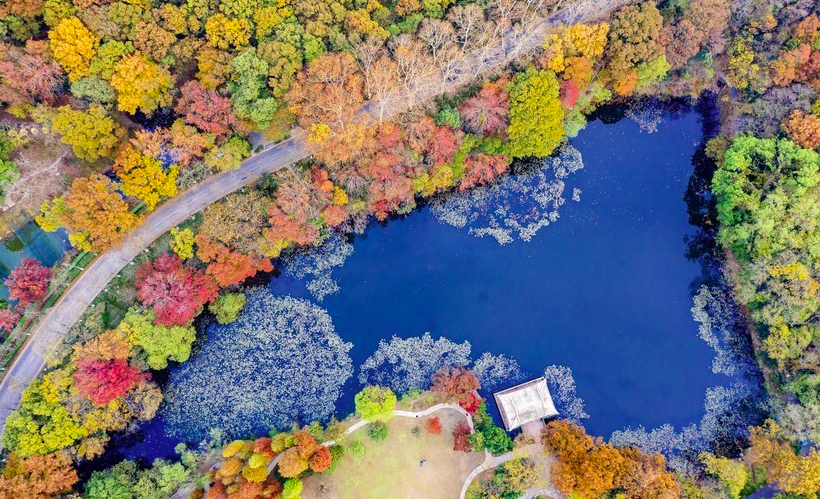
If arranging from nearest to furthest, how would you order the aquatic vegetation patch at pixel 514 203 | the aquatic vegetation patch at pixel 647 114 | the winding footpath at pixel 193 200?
the winding footpath at pixel 193 200 → the aquatic vegetation patch at pixel 514 203 → the aquatic vegetation patch at pixel 647 114

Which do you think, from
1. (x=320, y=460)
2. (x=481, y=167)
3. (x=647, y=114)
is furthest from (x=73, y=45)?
(x=647, y=114)

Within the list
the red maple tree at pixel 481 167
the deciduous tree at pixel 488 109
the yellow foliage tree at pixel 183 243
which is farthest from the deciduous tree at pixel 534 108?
the yellow foliage tree at pixel 183 243

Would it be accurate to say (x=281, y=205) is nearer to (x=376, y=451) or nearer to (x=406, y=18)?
(x=406, y=18)

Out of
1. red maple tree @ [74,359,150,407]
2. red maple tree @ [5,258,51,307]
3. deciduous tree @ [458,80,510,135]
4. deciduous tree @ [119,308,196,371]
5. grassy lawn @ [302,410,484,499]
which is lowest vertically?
grassy lawn @ [302,410,484,499]

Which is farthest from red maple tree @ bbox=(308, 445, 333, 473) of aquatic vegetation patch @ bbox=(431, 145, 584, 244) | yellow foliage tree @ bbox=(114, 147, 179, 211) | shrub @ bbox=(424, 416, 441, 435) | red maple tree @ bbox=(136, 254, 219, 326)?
yellow foliage tree @ bbox=(114, 147, 179, 211)

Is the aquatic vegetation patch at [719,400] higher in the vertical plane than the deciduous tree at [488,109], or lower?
lower

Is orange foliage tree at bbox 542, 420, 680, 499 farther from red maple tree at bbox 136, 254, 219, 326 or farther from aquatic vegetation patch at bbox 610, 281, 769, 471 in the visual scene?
red maple tree at bbox 136, 254, 219, 326

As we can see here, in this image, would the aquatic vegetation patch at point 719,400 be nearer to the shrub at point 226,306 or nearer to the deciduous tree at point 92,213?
the shrub at point 226,306

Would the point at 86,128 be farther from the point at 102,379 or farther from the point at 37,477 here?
the point at 37,477
